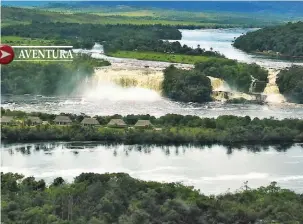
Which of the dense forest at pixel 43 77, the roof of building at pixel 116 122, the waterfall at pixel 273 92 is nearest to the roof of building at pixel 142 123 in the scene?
the roof of building at pixel 116 122

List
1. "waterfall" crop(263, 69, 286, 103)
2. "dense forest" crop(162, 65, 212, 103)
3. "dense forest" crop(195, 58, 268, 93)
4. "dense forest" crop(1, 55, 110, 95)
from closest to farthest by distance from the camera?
"dense forest" crop(162, 65, 212, 103), "waterfall" crop(263, 69, 286, 103), "dense forest" crop(1, 55, 110, 95), "dense forest" crop(195, 58, 268, 93)

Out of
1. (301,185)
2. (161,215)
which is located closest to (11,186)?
(161,215)

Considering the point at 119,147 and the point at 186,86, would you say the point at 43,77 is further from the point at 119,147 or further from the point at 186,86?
the point at 119,147

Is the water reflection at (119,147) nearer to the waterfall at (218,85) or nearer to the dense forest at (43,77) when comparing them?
the dense forest at (43,77)

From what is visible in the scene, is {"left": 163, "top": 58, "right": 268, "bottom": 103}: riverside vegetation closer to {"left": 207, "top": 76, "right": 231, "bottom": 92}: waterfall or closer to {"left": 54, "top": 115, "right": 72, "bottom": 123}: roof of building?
{"left": 207, "top": 76, "right": 231, "bottom": 92}: waterfall

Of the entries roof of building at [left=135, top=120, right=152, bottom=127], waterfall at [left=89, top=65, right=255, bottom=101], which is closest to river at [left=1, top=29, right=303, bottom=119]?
waterfall at [left=89, top=65, right=255, bottom=101]

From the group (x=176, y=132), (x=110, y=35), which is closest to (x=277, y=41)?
(x=110, y=35)
